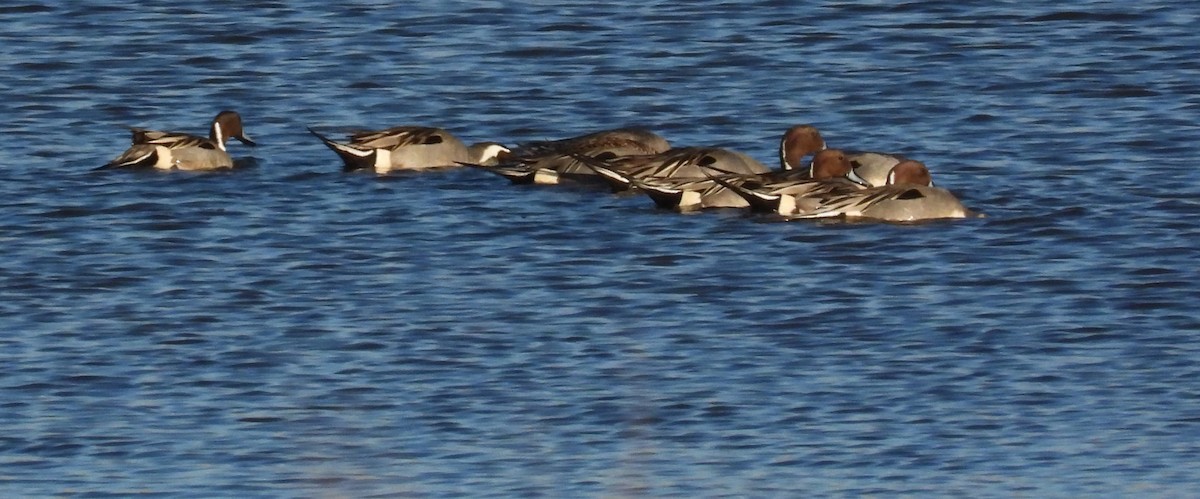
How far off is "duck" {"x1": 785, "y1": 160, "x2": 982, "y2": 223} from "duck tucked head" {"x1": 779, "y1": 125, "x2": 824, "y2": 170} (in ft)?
3.06

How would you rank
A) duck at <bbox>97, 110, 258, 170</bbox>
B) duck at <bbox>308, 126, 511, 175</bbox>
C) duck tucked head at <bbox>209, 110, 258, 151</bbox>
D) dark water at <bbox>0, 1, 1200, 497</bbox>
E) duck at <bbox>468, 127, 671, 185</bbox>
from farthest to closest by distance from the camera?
duck tucked head at <bbox>209, 110, 258, 151</bbox>
duck at <bbox>308, 126, 511, 175</bbox>
duck at <bbox>97, 110, 258, 170</bbox>
duck at <bbox>468, 127, 671, 185</bbox>
dark water at <bbox>0, 1, 1200, 497</bbox>

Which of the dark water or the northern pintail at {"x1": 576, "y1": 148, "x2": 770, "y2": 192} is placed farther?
the northern pintail at {"x1": 576, "y1": 148, "x2": 770, "y2": 192}

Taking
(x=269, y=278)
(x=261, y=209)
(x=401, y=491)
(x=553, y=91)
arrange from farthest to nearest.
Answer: (x=553, y=91)
(x=261, y=209)
(x=269, y=278)
(x=401, y=491)

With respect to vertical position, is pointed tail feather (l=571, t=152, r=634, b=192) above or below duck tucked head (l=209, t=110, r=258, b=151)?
below

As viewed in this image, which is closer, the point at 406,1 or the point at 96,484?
the point at 96,484

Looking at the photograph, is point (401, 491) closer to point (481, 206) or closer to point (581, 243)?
point (581, 243)

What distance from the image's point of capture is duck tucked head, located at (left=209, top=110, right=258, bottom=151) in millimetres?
15508

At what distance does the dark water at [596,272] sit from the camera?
29.2 ft

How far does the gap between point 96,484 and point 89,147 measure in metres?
7.65

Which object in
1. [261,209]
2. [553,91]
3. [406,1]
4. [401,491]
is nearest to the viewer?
[401,491]

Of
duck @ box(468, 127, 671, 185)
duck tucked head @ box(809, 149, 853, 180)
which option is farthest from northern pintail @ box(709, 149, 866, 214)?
duck @ box(468, 127, 671, 185)

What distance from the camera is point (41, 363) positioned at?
33.7 ft

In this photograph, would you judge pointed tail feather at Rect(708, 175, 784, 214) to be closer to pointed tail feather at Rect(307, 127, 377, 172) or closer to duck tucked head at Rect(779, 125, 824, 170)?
duck tucked head at Rect(779, 125, 824, 170)

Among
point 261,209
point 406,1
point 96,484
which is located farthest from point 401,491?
Answer: point 406,1
